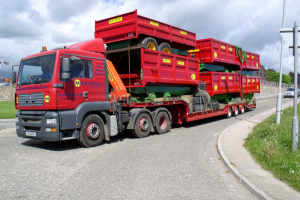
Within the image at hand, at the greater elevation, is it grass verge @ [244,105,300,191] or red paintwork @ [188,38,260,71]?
red paintwork @ [188,38,260,71]

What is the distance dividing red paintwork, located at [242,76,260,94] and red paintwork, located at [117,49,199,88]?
735 cm

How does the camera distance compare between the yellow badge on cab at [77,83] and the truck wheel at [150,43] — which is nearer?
the yellow badge on cab at [77,83]

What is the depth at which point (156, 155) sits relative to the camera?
7.09 m

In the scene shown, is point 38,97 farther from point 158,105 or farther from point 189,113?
point 189,113

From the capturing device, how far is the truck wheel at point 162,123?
1058 cm

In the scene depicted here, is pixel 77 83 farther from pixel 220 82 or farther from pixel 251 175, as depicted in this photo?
pixel 220 82

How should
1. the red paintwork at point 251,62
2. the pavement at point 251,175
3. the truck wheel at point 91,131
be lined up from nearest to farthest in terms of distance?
the pavement at point 251,175 < the truck wheel at point 91,131 < the red paintwork at point 251,62

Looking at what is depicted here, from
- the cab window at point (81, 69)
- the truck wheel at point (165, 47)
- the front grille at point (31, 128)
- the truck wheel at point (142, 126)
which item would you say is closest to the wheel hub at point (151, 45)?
the truck wheel at point (165, 47)

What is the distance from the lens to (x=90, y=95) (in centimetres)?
822

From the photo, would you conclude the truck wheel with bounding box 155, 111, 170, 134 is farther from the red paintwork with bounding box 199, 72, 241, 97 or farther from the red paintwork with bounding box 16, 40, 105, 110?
the red paintwork with bounding box 199, 72, 241, 97

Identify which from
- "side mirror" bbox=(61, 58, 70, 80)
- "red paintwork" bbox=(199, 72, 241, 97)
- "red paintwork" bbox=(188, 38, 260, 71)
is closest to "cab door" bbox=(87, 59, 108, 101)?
"side mirror" bbox=(61, 58, 70, 80)

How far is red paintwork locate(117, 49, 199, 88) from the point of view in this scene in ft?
32.1

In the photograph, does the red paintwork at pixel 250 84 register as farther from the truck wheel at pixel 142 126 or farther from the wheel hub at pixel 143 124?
the wheel hub at pixel 143 124

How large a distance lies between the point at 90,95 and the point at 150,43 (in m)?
3.43
